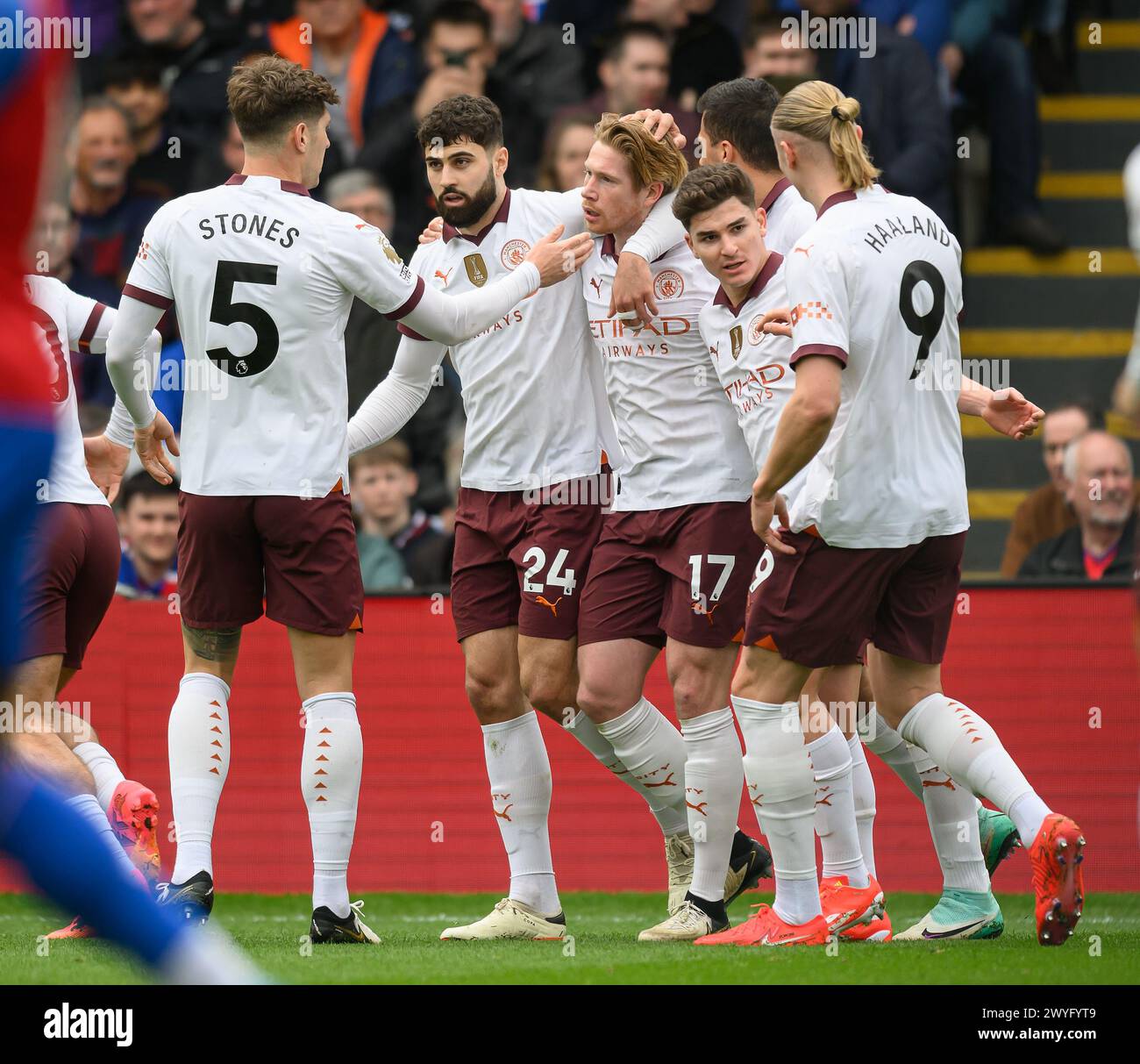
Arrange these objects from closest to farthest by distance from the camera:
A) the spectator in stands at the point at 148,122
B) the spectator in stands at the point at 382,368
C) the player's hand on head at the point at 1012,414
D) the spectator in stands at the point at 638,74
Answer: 1. the player's hand on head at the point at 1012,414
2. the spectator in stands at the point at 382,368
3. the spectator in stands at the point at 638,74
4. the spectator in stands at the point at 148,122

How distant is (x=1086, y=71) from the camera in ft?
38.1

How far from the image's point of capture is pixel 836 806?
5629mm

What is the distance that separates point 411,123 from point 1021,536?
4.14 m

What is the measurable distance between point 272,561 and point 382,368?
4.05 m

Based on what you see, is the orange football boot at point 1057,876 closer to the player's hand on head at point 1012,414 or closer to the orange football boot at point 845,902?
the orange football boot at point 845,902

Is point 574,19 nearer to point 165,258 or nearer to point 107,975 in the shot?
point 165,258

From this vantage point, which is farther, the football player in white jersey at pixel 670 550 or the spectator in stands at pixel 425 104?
the spectator in stands at pixel 425 104

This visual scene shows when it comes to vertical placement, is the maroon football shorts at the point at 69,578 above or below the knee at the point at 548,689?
above

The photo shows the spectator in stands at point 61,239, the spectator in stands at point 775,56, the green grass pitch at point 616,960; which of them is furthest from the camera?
the spectator in stands at point 775,56

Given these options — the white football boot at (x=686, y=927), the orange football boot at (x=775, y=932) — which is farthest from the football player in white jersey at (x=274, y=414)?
the orange football boot at (x=775, y=932)

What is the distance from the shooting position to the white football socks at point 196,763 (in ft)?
18.3

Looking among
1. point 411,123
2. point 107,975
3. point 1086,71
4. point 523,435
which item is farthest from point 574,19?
point 107,975

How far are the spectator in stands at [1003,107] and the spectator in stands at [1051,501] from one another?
7.46 ft

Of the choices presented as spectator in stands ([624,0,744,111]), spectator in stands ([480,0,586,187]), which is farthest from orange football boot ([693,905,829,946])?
spectator in stands ([624,0,744,111])
